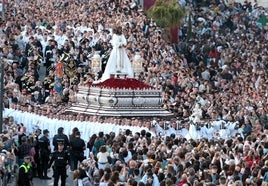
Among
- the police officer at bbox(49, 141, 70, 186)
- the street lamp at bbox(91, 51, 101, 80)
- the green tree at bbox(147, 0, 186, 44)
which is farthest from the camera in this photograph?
the green tree at bbox(147, 0, 186, 44)

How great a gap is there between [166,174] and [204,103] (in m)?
16.9

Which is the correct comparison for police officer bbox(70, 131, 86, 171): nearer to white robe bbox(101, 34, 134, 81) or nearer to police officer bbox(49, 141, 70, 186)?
police officer bbox(49, 141, 70, 186)

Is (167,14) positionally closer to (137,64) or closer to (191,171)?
(137,64)

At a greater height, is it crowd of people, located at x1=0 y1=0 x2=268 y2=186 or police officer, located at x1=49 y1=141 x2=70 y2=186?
crowd of people, located at x1=0 y1=0 x2=268 y2=186

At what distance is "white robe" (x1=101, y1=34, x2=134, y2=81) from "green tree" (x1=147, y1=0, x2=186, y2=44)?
13.5 m

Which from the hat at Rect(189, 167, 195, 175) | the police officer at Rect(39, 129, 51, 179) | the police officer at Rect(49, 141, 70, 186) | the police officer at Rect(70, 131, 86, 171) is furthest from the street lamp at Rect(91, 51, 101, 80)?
the hat at Rect(189, 167, 195, 175)

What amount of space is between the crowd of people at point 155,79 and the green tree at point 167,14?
1.86 ft

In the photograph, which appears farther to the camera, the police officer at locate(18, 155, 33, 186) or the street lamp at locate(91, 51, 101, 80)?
the street lamp at locate(91, 51, 101, 80)

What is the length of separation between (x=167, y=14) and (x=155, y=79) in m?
10.5

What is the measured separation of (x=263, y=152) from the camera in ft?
132

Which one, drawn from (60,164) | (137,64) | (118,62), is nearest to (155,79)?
(137,64)

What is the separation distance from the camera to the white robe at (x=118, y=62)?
52625mm

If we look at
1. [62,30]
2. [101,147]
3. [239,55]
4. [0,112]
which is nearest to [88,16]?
[62,30]

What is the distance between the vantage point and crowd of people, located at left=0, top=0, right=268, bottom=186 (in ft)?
125
